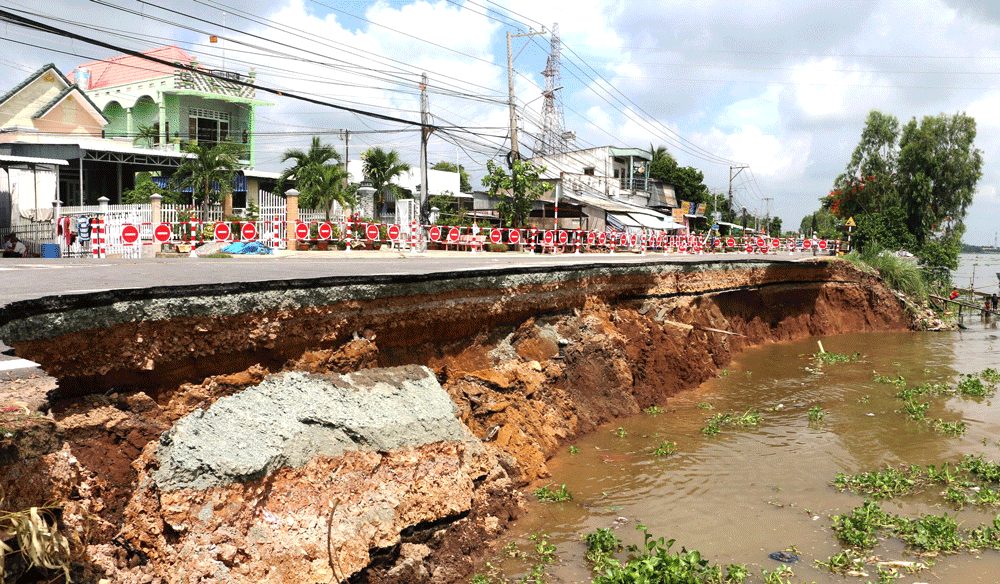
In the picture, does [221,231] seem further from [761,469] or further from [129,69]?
[129,69]

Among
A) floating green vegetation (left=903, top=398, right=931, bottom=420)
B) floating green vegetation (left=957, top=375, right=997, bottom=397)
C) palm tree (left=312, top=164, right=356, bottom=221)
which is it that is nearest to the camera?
floating green vegetation (left=903, top=398, right=931, bottom=420)

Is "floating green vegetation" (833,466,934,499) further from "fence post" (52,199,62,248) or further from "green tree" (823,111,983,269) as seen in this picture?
"green tree" (823,111,983,269)

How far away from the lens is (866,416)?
11.1 metres

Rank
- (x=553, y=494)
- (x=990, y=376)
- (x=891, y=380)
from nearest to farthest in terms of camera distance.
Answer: (x=553, y=494), (x=891, y=380), (x=990, y=376)

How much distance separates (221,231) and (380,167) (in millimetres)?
18022

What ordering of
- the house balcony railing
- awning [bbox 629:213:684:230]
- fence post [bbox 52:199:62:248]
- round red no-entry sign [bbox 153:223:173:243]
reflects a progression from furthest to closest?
the house balcony railing, awning [bbox 629:213:684:230], fence post [bbox 52:199:62:248], round red no-entry sign [bbox 153:223:173:243]

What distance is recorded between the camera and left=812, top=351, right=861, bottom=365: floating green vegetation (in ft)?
53.1

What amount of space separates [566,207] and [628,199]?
585 inches

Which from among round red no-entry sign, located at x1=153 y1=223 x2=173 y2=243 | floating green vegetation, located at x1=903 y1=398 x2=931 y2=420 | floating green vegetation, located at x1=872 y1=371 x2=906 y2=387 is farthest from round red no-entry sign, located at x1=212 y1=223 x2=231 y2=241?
floating green vegetation, located at x1=903 y1=398 x2=931 y2=420

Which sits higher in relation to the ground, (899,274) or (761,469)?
(899,274)

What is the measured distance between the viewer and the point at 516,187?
96.4 feet

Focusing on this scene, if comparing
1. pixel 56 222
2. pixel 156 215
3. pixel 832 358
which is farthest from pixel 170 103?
pixel 832 358

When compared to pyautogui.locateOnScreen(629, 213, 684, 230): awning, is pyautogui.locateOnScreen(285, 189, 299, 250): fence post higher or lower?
lower

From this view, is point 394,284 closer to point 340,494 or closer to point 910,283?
point 340,494
